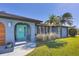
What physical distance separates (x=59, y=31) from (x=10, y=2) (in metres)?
1.25

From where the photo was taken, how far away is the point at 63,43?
611 centimetres

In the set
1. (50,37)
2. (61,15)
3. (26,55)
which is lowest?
(26,55)

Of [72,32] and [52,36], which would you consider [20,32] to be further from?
[72,32]

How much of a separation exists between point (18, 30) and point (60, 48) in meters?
1.00

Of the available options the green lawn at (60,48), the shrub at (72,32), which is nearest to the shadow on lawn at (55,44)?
the green lawn at (60,48)

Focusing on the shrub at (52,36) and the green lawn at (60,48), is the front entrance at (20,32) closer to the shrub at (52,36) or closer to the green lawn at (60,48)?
the green lawn at (60,48)

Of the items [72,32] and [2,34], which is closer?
[2,34]

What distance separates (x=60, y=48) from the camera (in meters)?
6.10

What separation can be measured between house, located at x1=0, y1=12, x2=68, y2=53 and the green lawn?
0.17 meters

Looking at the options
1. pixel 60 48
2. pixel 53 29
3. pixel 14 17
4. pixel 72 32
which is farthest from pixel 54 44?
pixel 14 17

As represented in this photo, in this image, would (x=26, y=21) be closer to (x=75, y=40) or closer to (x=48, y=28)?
(x=48, y=28)

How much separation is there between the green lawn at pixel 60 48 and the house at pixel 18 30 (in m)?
0.17

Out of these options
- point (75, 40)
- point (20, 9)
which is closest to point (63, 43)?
point (75, 40)

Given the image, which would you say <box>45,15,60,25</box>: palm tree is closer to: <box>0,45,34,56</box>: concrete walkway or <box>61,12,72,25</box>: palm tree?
<box>61,12,72,25</box>: palm tree
